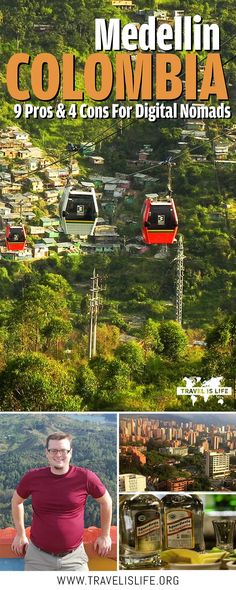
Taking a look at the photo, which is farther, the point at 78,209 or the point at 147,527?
the point at 78,209

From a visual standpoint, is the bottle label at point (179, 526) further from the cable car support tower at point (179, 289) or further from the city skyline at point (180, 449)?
the cable car support tower at point (179, 289)

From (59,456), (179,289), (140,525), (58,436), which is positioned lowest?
(140,525)

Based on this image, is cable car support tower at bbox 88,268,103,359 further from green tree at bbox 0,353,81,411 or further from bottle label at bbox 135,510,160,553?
bottle label at bbox 135,510,160,553

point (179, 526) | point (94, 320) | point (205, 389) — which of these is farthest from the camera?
point (94, 320)

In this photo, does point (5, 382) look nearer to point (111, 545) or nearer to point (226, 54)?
point (111, 545)

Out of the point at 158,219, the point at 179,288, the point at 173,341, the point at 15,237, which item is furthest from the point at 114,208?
the point at 158,219

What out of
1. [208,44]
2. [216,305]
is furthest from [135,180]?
[208,44]

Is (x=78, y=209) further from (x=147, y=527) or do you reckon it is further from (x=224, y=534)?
(x=224, y=534)
